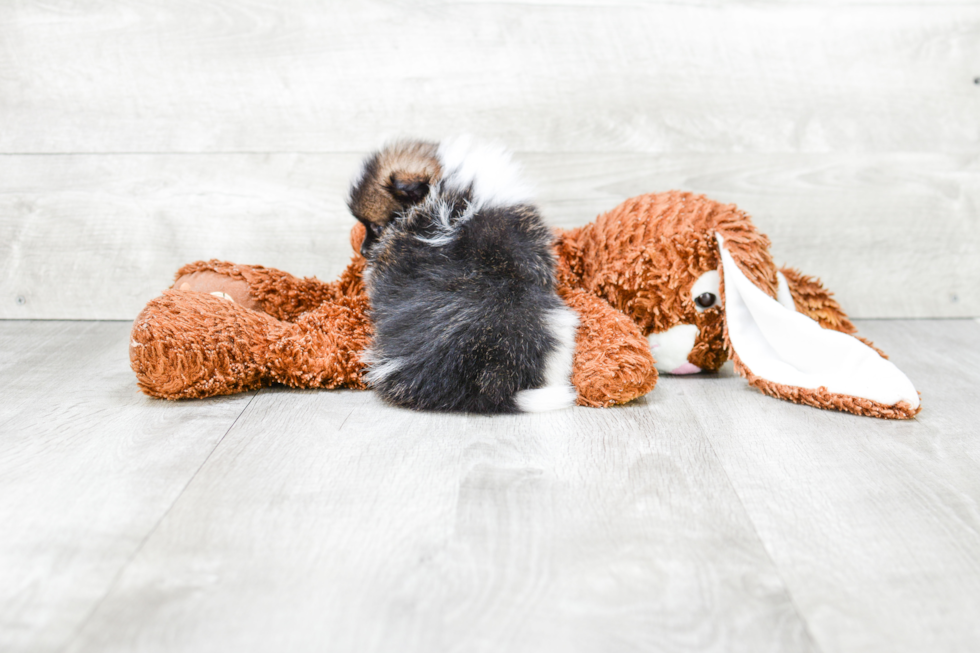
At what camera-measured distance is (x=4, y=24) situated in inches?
58.9

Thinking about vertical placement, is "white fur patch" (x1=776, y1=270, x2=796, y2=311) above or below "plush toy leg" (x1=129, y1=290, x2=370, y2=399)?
above

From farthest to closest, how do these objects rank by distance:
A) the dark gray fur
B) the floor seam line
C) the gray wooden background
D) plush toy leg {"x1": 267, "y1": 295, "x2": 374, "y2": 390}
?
the gray wooden background
plush toy leg {"x1": 267, "y1": 295, "x2": 374, "y2": 390}
the dark gray fur
the floor seam line

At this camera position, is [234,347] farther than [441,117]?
No

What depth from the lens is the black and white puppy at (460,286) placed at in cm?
101

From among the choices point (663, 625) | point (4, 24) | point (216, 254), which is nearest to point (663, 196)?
point (663, 625)

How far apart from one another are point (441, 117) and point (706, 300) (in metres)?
0.67

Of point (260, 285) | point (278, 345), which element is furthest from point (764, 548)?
point (260, 285)

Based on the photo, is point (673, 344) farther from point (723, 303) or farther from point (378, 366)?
point (378, 366)

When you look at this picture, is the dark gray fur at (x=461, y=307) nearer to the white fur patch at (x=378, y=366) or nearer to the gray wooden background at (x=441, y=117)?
the white fur patch at (x=378, y=366)

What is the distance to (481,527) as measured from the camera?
29.7 inches

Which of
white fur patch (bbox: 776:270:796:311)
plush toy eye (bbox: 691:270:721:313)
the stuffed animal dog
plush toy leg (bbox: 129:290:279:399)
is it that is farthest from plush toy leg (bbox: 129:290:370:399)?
white fur patch (bbox: 776:270:796:311)

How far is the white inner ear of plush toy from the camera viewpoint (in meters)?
1.05

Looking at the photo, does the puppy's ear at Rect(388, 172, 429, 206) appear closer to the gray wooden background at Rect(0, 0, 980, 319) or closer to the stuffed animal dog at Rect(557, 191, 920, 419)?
the stuffed animal dog at Rect(557, 191, 920, 419)

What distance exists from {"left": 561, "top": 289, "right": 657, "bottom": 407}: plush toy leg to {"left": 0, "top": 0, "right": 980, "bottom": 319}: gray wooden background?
510 mm
